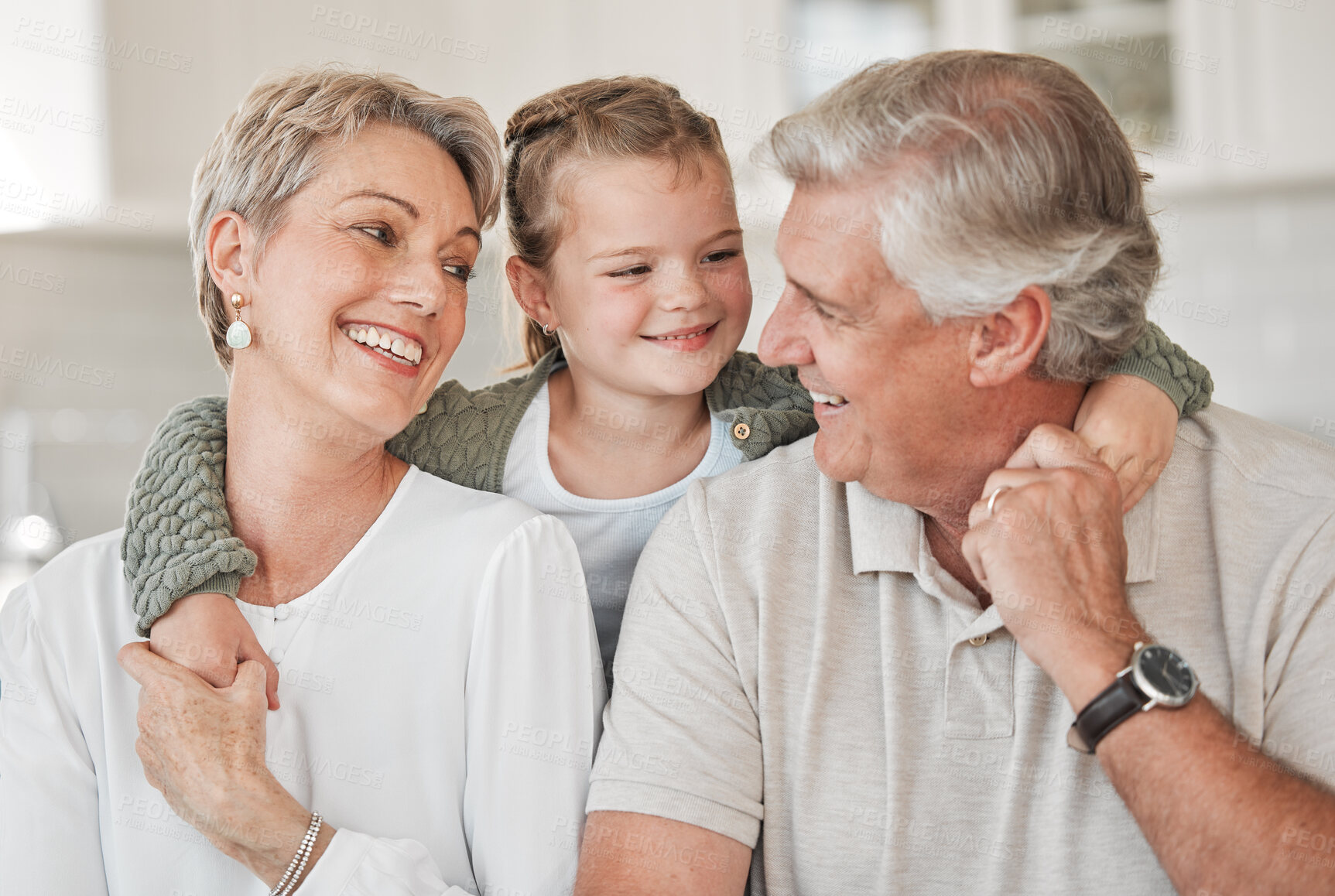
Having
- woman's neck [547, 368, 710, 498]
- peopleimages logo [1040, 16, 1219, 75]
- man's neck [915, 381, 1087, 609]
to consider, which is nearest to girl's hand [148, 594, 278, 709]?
woman's neck [547, 368, 710, 498]

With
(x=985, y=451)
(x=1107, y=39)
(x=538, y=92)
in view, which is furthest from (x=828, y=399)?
(x=1107, y=39)

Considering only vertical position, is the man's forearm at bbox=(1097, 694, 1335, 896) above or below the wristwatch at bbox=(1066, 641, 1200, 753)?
below

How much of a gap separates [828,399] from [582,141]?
60cm

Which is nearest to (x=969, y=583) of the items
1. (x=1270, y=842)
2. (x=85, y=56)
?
(x=1270, y=842)

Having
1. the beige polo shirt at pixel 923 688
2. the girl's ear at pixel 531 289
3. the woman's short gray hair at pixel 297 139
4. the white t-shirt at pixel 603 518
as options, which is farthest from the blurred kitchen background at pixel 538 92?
the beige polo shirt at pixel 923 688

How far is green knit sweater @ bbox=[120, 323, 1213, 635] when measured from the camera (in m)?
1.26

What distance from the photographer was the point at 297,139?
50.7 inches

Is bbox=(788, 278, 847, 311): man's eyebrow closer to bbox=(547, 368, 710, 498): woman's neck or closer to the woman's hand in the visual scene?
bbox=(547, 368, 710, 498): woman's neck

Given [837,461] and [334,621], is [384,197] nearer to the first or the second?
[334,621]

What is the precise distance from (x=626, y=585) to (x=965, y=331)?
0.65 meters

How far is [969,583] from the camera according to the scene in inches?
51.0

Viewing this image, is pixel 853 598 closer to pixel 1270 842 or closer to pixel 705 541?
pixel 705 541

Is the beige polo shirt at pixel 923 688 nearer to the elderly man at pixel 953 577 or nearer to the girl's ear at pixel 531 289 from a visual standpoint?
the elderly man at pixel 953 577

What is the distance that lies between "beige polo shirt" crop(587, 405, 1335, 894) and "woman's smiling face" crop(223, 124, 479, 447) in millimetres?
401
